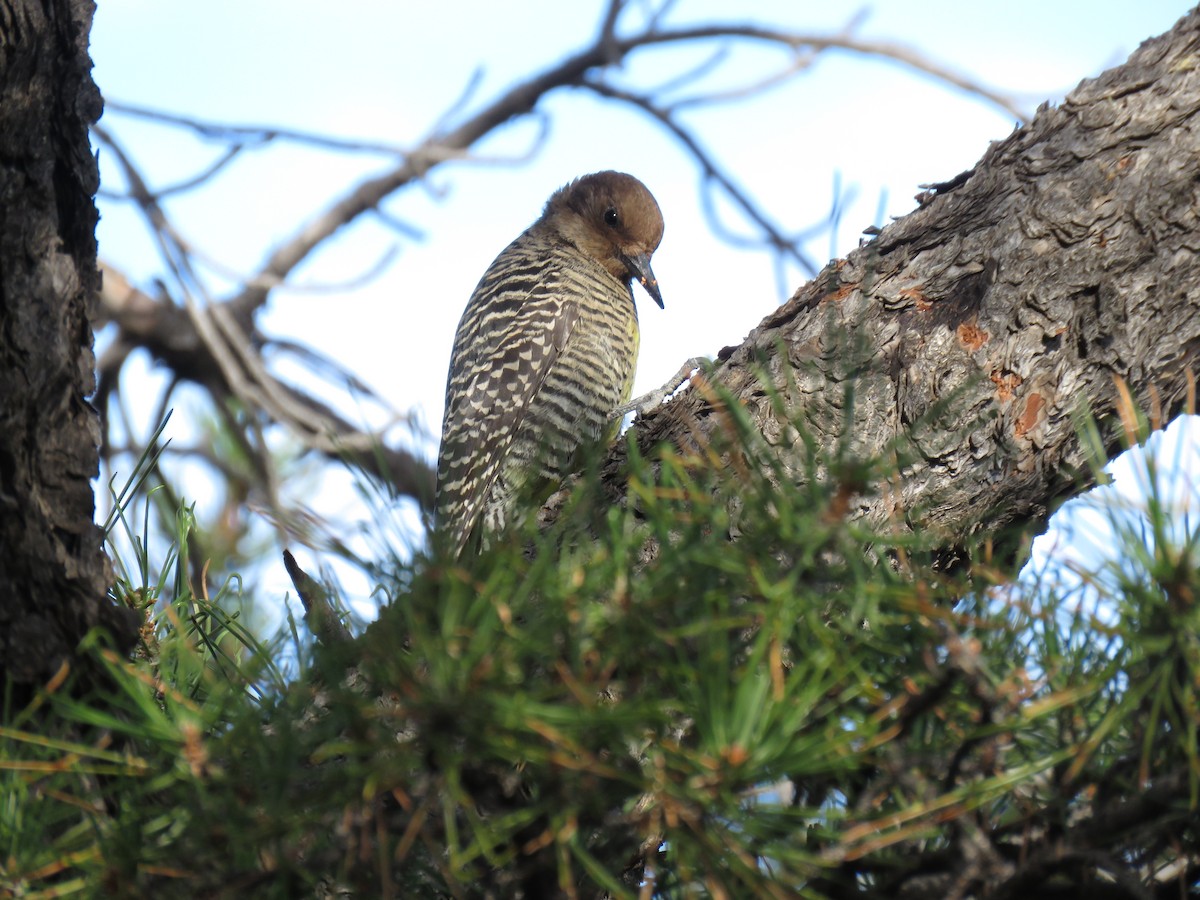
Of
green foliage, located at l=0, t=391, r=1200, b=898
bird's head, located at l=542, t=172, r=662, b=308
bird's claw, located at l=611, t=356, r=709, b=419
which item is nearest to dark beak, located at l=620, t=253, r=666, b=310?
bird's head, located at l=542, t=172, r=662, b=308

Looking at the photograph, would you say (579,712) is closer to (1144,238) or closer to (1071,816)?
(1071,816)

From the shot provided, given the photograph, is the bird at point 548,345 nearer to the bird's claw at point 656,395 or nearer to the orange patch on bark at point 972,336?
the bird's claw at point 656,395

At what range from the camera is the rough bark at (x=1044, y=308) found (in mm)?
2570

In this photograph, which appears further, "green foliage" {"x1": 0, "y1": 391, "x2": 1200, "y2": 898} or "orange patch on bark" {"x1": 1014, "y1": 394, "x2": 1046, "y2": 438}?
"orange patch on bark" {"x1": 1014, "y1": 394, "x2": 1046, "y2": 438}

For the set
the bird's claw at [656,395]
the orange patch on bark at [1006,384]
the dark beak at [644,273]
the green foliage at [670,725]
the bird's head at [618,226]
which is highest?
the bird's head at [618,226]

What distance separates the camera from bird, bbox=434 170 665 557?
16.8 feet

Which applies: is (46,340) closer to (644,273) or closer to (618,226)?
(644,273)

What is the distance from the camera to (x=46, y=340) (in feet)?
6.08

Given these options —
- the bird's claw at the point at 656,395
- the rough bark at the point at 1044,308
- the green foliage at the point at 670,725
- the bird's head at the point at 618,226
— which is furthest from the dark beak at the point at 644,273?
the green foliage at the point at 670,725

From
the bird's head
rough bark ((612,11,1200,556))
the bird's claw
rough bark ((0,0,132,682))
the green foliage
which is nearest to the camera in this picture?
the green foliage

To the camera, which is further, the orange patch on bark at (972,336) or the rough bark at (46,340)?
the orange patch on bark at (972,336)

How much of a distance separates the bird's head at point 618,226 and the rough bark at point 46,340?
3947mm

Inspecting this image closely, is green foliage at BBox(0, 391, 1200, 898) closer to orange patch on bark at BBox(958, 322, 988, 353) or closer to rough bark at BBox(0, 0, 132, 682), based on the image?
rough bark at BBox(0, 0, 132, 682)

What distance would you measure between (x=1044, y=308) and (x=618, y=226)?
3.57 meters
